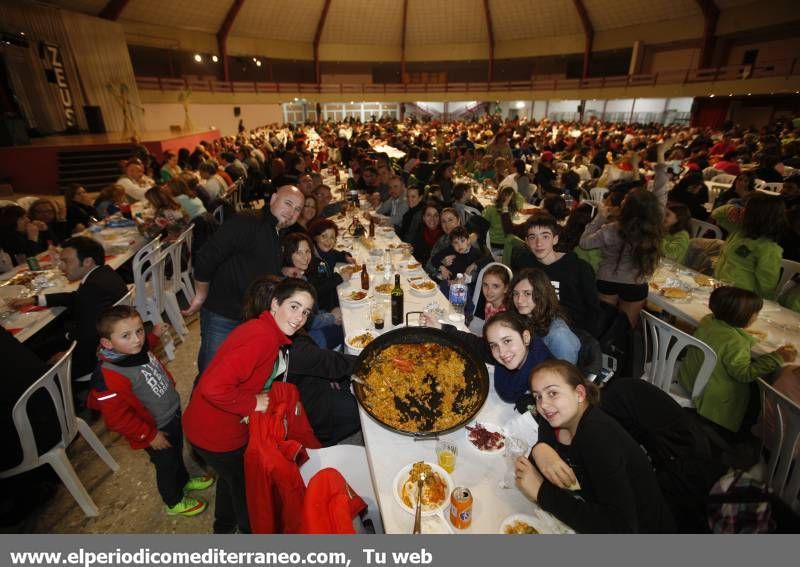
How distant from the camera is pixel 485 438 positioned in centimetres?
189

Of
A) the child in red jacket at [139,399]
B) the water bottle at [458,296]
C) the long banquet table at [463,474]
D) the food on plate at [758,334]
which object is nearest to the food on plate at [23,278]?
the child in red jacket at [139,399]

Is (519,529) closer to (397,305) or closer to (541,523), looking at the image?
(541,523)

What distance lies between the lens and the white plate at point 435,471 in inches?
60.5

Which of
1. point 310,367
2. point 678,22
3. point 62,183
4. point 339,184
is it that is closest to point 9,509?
point 310,367

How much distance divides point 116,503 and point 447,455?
241 cm

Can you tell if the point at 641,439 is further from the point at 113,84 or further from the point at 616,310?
the point at 113,84

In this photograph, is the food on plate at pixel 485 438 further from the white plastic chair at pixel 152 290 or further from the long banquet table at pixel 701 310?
the white plastic chair at pixel 152 290

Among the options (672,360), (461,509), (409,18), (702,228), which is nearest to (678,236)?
(702,228)

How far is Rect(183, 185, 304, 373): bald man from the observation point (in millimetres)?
2977

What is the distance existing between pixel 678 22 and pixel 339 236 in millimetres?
23678

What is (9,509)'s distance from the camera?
8.08 ft

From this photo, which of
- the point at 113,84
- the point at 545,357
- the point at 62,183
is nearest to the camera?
the point at 545,357

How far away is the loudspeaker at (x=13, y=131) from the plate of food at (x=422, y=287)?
14133 mm

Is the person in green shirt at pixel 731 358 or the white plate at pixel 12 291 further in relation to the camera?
the white plate at pixel 12 291
